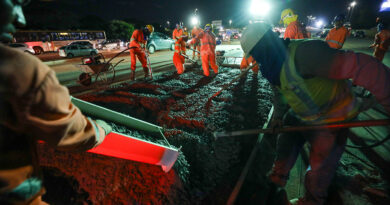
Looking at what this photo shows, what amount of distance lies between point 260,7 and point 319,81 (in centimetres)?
785

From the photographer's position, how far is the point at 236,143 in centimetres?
273

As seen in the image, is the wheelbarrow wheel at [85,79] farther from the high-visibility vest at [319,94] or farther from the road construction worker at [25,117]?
the high-visibility vest at [319,94]

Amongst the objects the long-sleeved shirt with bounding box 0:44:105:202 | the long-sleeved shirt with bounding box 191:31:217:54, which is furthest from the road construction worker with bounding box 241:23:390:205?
the long-sleeved shirt with bounding box 191:31:217:54

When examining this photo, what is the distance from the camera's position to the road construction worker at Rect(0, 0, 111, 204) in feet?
2.21

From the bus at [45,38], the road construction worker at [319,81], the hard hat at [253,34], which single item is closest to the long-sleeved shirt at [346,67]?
the road construction worker at [319,81]

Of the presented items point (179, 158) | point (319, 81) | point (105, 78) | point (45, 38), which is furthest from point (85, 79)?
point (45, 38)

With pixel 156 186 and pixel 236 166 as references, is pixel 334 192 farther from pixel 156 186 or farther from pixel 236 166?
pixel 156 186

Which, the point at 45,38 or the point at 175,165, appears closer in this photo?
the point at 175,165

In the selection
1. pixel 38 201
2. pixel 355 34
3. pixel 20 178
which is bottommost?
pixel 38 201

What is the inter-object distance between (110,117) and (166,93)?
103 inches

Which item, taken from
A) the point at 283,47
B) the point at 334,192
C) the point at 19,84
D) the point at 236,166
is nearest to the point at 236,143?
the point at 236,166

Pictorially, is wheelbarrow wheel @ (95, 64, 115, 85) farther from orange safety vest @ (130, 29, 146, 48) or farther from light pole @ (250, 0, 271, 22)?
light pole @ (250, 0, 271, 22)

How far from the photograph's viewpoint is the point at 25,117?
0.73 metres

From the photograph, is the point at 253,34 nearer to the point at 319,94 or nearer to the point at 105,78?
the point at 319,94
